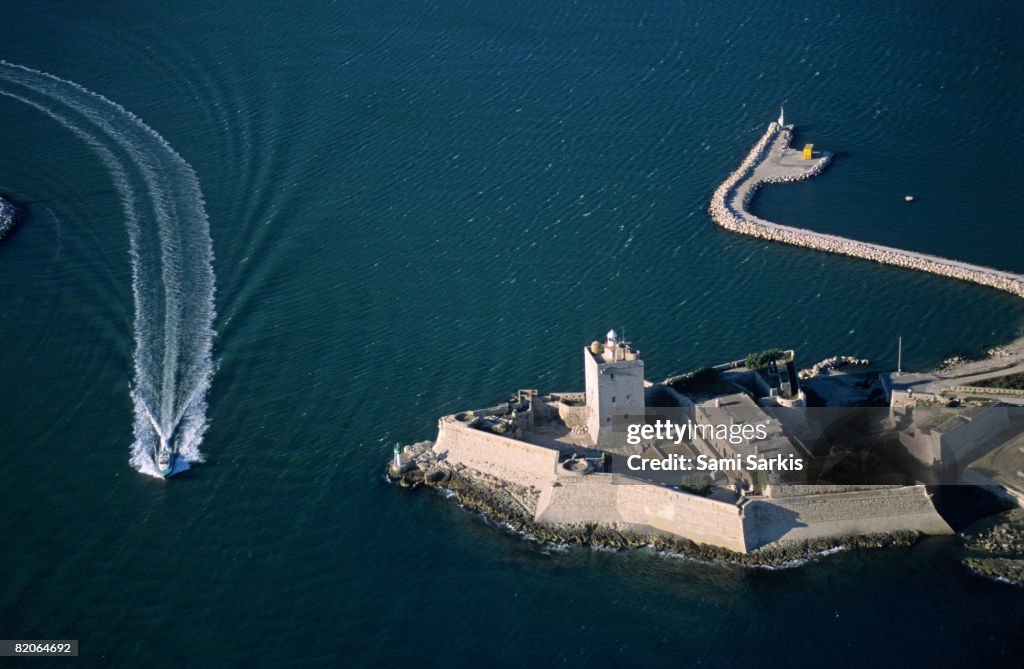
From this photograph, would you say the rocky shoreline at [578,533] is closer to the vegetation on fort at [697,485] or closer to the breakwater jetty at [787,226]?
the vegetation on fort at [697,485]

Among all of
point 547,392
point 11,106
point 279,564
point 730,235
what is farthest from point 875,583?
point 11,106

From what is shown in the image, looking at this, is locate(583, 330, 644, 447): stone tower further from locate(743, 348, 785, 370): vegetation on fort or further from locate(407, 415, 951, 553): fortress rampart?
locate(743, 348, 785, 370): vegetation on fort

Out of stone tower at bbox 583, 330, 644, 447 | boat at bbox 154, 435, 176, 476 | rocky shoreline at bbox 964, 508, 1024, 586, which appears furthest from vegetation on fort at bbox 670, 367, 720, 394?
boat at bbox 154, 435, 176, 476

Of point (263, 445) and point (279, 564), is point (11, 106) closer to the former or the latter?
point (263, 445)

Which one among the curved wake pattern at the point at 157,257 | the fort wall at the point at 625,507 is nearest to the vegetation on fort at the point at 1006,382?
the fort wall at the point at 625,507

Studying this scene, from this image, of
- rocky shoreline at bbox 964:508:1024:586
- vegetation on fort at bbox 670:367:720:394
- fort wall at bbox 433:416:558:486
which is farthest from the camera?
vegetation on fort at bbox 670:367:720:394
